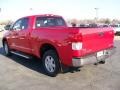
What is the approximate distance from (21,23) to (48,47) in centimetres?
237

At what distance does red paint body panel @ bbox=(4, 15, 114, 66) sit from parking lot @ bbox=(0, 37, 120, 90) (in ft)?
1.95

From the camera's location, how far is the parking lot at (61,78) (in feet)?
20.5

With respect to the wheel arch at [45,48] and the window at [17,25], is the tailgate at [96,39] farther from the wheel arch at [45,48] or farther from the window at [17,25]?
the window at [17,25]

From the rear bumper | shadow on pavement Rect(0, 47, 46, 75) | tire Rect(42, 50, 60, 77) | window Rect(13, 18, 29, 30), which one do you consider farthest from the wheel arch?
window Rect(13, 18, 29, 30)

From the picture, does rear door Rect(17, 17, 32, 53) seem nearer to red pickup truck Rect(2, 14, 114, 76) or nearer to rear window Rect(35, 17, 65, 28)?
red pickup truck Rect(2, 14, 114, 76)

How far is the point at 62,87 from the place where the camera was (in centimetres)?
617

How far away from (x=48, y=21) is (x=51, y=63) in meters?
2.06

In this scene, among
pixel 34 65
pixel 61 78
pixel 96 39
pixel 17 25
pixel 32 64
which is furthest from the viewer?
pixel 17 25

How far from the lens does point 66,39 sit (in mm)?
6359

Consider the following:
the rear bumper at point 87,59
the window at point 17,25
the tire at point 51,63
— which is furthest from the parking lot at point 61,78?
the window at point 17,25

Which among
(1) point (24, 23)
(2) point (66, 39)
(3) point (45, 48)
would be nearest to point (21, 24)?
(1) point (24, 23)

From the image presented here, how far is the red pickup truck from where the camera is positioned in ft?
20.6

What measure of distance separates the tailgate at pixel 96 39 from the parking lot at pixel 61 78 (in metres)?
0.85

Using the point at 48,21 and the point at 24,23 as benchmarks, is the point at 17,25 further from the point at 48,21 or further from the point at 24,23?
the point at 48,21
